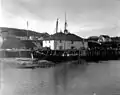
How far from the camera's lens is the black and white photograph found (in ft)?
4.29

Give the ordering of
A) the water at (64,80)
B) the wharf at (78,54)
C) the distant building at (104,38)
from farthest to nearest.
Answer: the distant building at (104,38) < the wharf at (78,54) < the water at (64,80)

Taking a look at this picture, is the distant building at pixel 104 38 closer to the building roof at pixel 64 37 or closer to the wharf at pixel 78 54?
the wharf at pixel 78 54

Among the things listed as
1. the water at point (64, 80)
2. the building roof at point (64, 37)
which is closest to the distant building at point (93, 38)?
the building roof at point (64, 37)

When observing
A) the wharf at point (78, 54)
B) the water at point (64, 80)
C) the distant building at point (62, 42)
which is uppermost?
the distant building at point (62, 42)

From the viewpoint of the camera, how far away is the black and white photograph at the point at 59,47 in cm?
131

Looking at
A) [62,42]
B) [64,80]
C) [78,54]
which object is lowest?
[64,80]

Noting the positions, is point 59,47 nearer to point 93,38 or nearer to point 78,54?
point 78,54

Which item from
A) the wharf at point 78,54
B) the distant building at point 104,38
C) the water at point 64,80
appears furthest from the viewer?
the distant building at point 104,38

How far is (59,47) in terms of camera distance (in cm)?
139

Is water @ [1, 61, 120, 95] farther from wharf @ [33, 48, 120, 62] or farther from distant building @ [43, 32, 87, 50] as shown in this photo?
distant building @ [43, 32, 87, 50]

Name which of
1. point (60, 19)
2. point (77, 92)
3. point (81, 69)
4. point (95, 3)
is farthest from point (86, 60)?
point (95, 3)

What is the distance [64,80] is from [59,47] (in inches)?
11.5

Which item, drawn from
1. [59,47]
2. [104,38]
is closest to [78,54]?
[59,47]

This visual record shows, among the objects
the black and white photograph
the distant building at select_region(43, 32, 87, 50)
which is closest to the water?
the black and white photograph
